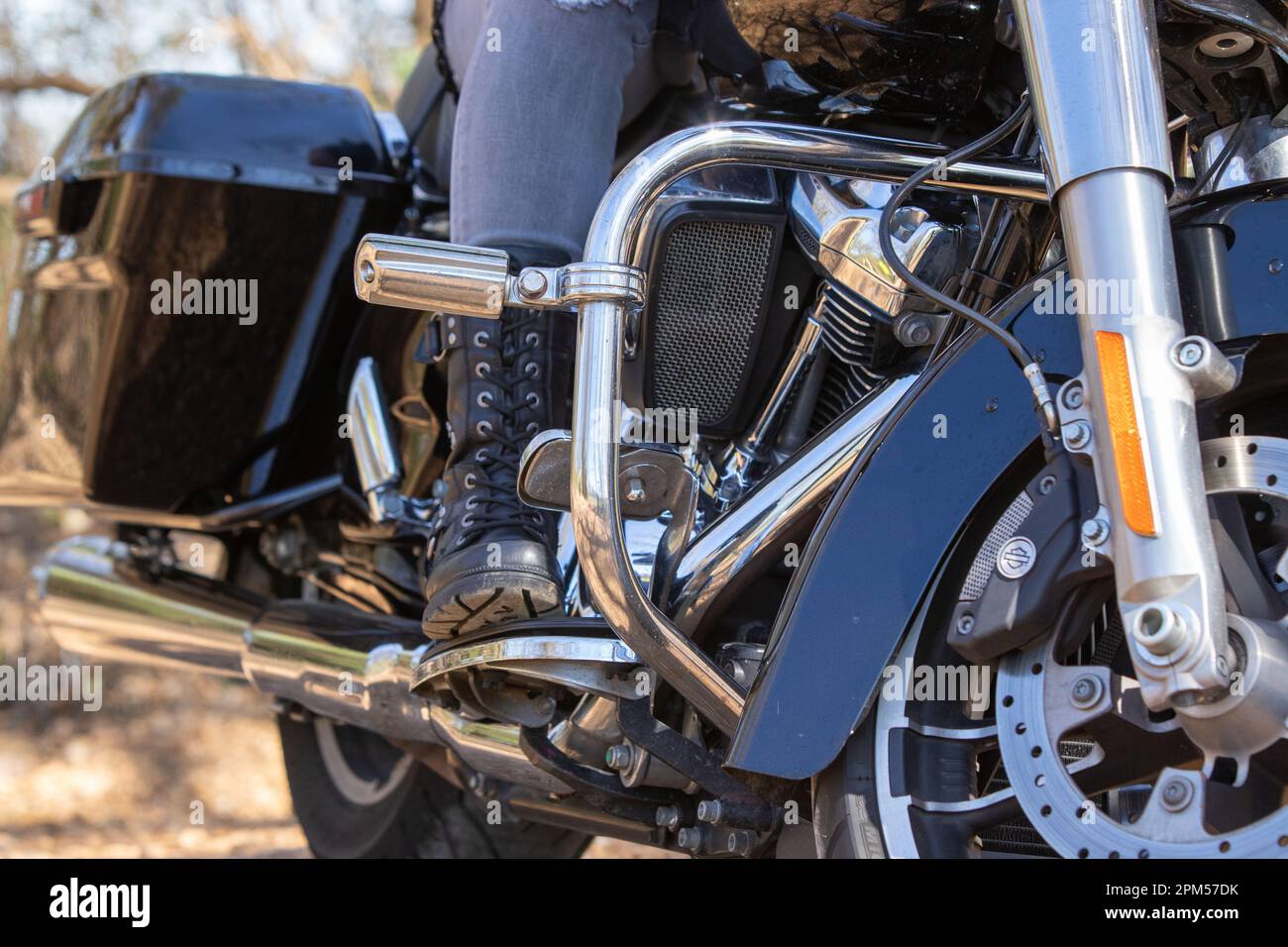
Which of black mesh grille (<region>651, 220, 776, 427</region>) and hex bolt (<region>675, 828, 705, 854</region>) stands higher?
black mesh grille (<region>651, 220, 776, 427</region>)

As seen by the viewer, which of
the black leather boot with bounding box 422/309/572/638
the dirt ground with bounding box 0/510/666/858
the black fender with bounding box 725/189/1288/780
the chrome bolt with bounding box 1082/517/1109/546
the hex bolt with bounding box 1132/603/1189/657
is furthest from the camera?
the dirt ground with bounding box 0/510/666/858

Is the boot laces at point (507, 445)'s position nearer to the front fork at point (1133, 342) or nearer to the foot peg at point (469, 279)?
the foot peg at point (469, 279)

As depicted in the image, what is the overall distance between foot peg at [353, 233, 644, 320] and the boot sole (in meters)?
0.30

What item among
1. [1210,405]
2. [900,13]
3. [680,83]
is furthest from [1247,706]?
[680,83]

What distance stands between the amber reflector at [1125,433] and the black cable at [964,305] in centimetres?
10

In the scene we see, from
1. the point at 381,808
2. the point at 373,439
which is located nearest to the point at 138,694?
the point at 381,808

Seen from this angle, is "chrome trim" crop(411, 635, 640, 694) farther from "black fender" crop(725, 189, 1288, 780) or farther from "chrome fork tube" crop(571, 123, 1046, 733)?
"black fender" crop(725, 189, 1288, 780)

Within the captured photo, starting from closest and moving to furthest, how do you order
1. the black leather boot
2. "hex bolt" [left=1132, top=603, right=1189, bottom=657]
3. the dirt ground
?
1. "hex bolt" [left=1132, top=603, right=1189, bottom=657]
2. the black leather boot
3. the dirt ground

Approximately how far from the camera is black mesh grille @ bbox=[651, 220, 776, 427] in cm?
159

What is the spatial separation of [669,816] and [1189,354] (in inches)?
32.0

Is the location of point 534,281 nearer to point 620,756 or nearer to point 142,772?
point 620,756

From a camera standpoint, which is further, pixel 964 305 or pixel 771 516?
pixel 771 516

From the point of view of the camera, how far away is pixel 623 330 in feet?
4.26

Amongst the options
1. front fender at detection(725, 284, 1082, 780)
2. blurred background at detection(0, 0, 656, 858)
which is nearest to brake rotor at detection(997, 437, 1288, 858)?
front fender at detection(725, 284, 1082, 780)
